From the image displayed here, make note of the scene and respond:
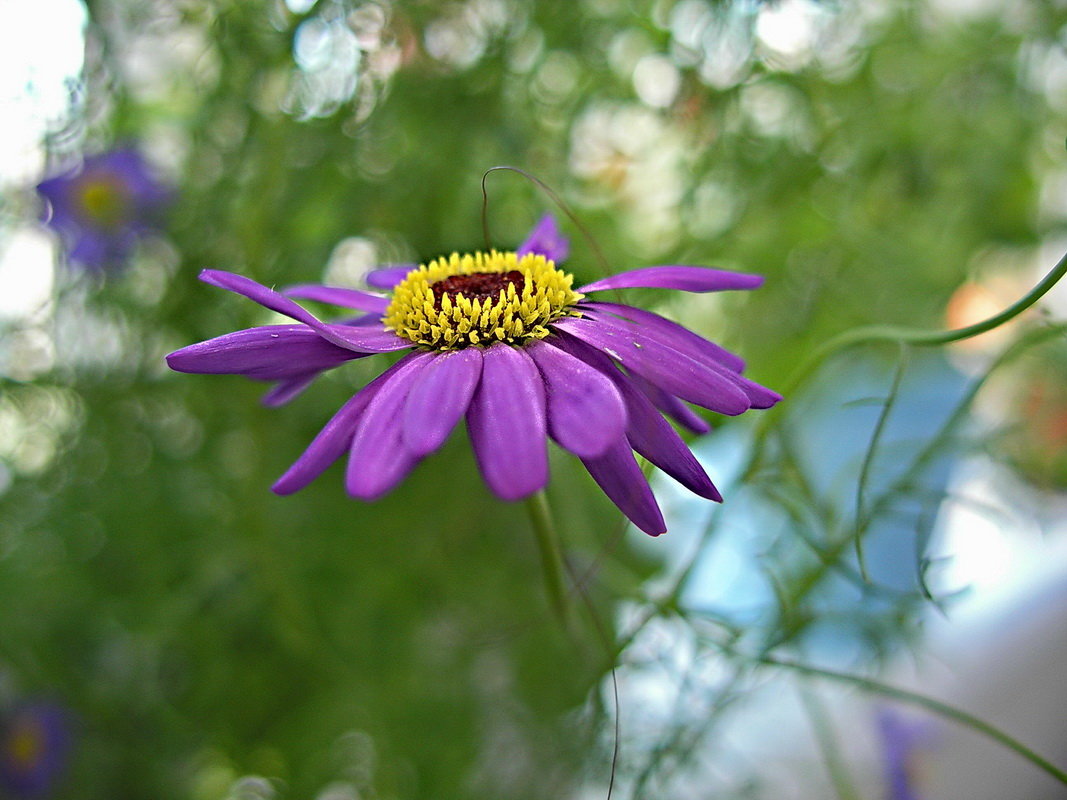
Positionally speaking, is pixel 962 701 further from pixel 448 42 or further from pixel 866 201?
pixel 448 42

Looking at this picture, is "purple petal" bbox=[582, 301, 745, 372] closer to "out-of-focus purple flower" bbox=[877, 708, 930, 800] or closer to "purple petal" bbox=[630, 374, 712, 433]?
"purple petal" bbox=[630, 374, 712, 433]

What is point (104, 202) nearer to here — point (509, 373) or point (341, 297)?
point (341, 297)

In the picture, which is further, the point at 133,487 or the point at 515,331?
the point at 133,487

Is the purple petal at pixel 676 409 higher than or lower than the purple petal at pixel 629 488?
higher

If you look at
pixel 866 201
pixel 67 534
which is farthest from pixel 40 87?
pixel 866 201

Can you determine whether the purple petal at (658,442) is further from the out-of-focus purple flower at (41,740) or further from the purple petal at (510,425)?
the out-of-focus purple flower at (41,740)

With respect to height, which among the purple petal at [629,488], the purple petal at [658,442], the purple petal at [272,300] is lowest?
the purple petal at [629,488]

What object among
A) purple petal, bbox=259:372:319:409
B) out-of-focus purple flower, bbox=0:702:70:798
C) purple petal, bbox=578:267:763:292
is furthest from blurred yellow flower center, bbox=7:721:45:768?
purple petal, bbox=578:267:763:292

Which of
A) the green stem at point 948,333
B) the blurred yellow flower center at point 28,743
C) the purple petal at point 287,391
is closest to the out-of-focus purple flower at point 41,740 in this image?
the blurred yellow flower center at point 28,743
